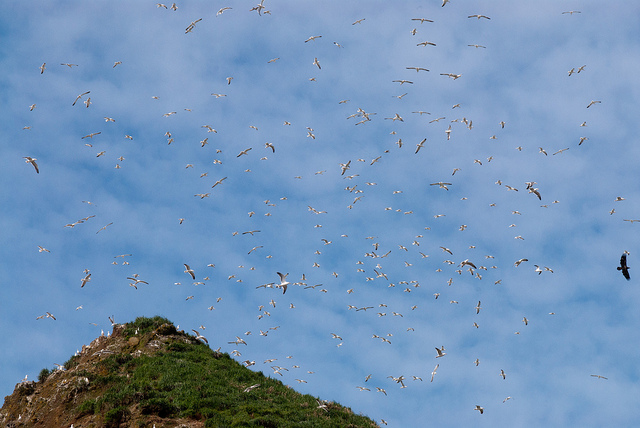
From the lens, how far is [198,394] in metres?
27.9

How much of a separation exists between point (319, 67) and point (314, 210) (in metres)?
14.5

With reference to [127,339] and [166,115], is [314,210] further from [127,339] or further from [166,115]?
[127,339]

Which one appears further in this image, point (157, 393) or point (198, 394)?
point (198, 394)

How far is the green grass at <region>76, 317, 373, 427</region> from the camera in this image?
85.5 ft

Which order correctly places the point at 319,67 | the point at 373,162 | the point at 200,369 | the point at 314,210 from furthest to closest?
the point at 314,210 < the point at 373,162 < the point at 319,67 < the point at 200,369

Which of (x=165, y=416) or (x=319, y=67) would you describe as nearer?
(x=165, y=416)

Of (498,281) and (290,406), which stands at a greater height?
(290,406)

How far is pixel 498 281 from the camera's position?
143 ft

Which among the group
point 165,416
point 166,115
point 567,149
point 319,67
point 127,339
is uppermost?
point 319,67

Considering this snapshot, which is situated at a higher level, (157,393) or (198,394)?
(157,393)

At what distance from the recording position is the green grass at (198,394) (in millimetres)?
26062

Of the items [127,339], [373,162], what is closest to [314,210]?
[373,162]

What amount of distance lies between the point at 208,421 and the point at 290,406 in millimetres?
4657

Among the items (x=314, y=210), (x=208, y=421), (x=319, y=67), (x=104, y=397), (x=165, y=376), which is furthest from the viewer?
(x=314, y=210)
